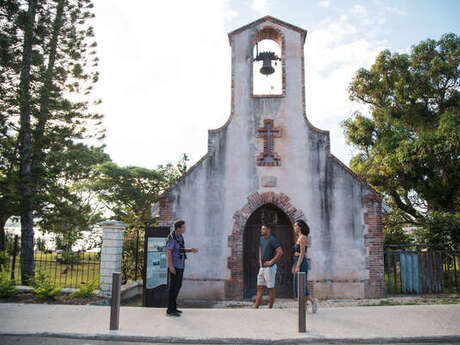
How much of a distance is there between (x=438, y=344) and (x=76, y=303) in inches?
288

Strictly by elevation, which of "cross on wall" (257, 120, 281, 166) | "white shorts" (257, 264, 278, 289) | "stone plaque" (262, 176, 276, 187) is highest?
"cross on wall" (257, 120, 281, 166)

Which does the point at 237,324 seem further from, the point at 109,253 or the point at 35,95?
the point at 35,95

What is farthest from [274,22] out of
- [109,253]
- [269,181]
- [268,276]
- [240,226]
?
[109,253]

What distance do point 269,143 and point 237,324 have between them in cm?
593

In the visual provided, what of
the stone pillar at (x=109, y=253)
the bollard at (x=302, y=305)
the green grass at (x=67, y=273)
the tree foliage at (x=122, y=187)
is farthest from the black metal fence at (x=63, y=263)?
the tree foliage at (x=122, y=187)

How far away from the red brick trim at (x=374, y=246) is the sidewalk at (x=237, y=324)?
214 centimetres

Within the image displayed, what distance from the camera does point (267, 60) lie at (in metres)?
11.5

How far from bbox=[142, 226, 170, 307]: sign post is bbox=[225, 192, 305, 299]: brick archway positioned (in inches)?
79.9

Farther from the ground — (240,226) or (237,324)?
(240,226)

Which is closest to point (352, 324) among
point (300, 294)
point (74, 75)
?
point (300, 294)

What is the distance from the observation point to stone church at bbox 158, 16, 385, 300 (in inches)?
403

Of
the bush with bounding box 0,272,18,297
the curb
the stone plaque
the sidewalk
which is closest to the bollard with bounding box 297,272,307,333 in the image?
the sidewalk

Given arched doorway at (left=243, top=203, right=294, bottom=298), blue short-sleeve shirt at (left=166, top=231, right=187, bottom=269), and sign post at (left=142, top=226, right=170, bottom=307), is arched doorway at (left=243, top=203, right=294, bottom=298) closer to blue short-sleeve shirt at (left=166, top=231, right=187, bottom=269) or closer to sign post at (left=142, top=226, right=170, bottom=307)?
sign post at (left=142, top=226, right=170, bottom=307)

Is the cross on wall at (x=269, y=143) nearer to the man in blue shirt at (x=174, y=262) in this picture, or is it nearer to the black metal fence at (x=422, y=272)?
the black metal fence at (x=422, y=272)
